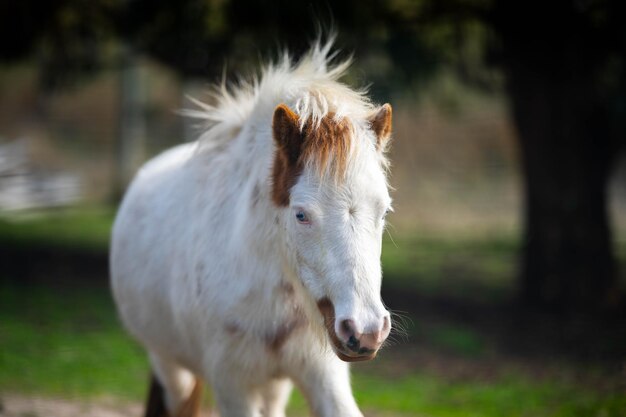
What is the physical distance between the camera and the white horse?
278 centimetres

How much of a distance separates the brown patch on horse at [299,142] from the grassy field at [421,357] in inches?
126

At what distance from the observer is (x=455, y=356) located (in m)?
7.52

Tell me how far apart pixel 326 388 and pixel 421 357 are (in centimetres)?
445

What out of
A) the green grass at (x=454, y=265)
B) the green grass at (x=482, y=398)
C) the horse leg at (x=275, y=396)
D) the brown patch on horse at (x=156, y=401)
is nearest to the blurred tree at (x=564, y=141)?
the green grass at (x=454, y=265)

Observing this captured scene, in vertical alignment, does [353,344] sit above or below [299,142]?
below

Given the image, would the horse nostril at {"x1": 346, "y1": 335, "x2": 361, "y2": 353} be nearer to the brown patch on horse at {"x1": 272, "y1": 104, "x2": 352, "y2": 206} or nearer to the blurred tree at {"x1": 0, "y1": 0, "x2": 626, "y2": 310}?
the brown patch on horse at {"x1": 272, "y1": 104, "x2": 352, "y2": 206}

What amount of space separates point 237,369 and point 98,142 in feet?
48.8

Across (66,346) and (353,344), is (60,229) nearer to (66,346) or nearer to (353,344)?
(66,346)

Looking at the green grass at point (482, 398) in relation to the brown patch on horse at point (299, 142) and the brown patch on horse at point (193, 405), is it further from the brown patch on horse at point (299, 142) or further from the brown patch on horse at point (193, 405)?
the brown patch on horse at point (299, 142)

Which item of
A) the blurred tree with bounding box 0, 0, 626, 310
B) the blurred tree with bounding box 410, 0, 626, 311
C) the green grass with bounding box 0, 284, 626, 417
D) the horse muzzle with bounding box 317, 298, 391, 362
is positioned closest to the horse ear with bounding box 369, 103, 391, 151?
the horse muzzle with bounding box 317, 298, 391, 362

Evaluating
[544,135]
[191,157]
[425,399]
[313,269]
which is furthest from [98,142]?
[313,269]

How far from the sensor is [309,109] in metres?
3.14

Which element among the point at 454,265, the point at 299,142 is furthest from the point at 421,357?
the point at 299,142

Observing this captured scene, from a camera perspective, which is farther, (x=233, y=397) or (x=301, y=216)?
(x=233, y=397)
